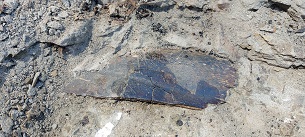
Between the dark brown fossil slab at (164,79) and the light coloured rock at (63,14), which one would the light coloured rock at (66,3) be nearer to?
the light coloured rock at (63,14)

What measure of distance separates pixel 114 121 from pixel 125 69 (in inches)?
18.3

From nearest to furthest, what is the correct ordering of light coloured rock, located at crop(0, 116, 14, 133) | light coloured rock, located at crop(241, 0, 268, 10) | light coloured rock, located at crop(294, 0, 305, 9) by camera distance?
light coloured rock, located at crop(0, 116, 14, 133) → light coloured rock, located at crop(294, 0, 305, 9) → light coloured rock, located at crop(241, 0, 268, 10)

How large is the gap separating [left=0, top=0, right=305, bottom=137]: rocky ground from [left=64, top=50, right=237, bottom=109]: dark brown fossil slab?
60 mm

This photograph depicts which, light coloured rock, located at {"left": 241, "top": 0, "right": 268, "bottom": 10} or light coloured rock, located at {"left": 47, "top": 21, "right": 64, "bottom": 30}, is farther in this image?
light coloured rock, located at {"left": 241, "top": 0, "right": 268, "bottom": 10}

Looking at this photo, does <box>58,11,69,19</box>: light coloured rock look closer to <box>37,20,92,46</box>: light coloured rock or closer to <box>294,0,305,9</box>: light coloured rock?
<box>37,20,92,46</box>: light coloured rock

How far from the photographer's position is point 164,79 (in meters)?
2.93

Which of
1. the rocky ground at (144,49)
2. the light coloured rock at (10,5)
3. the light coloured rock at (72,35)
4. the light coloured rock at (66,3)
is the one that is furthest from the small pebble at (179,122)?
the light coloured rock at (10,5)

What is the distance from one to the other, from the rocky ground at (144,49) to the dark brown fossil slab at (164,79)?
0.20ft

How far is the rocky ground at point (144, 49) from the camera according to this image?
2.74m

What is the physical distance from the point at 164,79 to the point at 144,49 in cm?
34

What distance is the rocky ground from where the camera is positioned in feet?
8.98

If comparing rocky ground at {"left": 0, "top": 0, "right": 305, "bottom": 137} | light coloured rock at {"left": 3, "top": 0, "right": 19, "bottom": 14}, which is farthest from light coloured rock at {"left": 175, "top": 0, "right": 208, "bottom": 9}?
light coloured rock at {"left": 3, "top": 0, "right": 19, "bottom": 14}

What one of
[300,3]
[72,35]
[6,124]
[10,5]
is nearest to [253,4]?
[300,3]

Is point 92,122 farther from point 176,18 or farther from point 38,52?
point 176,18
